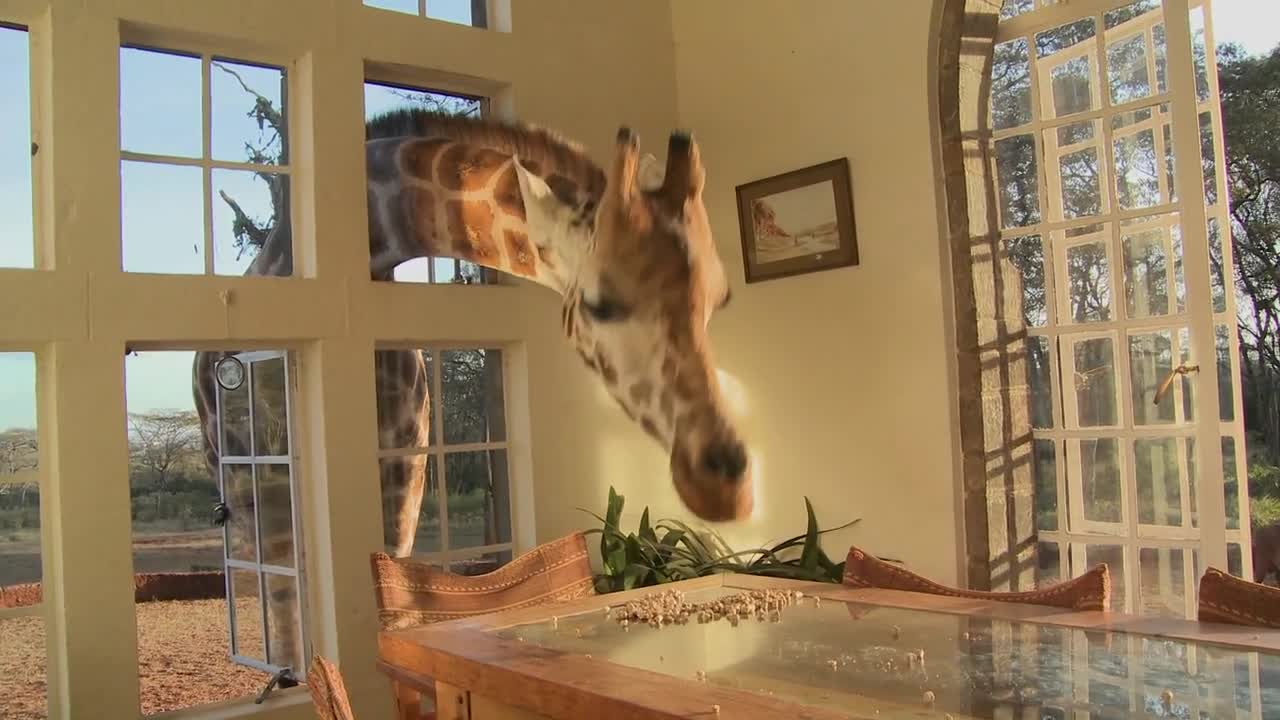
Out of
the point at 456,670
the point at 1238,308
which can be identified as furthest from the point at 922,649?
the point at 1238,308

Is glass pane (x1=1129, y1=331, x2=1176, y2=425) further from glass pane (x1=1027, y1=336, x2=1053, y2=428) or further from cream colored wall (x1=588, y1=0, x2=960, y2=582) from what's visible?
cream colored wall (x1=588, y1=0, x2=960, y2=582)

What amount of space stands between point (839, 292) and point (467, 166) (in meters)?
1.62

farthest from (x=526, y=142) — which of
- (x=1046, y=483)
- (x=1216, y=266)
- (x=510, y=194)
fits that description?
(x=1216, y=266)

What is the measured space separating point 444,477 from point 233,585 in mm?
906

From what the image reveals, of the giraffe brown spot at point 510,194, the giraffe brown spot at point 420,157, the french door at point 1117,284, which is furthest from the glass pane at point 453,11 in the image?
the french door at point 1117,284

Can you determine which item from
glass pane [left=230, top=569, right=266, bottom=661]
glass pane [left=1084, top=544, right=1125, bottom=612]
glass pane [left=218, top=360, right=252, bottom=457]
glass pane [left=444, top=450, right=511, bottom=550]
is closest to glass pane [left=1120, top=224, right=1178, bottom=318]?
glass pane [left=1084, top=544, right=1125, bottom=612]

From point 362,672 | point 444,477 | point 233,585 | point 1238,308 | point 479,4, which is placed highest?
point 479,4

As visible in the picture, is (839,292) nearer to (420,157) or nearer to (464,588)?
(420,157)

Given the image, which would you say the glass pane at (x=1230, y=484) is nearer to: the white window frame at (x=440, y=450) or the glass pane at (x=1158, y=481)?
the glass pane at (x=1158, y=481)

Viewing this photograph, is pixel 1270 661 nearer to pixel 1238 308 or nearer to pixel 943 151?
pixel 943 151

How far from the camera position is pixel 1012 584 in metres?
4.08

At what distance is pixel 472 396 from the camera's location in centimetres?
457

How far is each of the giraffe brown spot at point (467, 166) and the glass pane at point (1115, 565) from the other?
9.02 feet

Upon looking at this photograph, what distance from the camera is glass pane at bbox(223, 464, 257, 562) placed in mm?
4160
